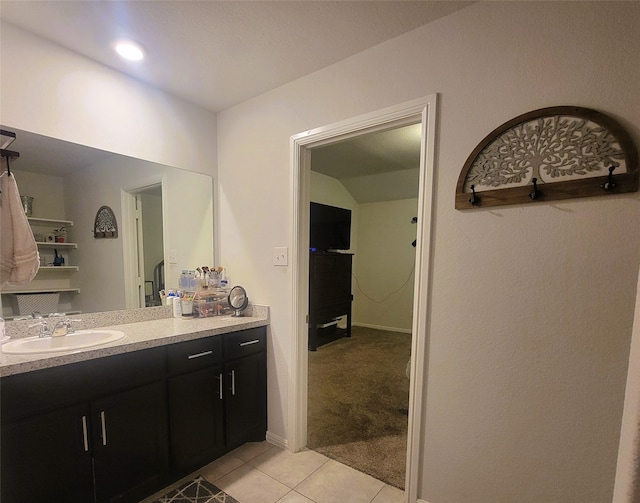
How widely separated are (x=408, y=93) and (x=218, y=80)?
120 centimetres

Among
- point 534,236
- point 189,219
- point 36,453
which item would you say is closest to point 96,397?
point 36,453

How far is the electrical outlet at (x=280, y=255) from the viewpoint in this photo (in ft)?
6.53

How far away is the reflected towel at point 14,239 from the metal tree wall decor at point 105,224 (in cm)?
31

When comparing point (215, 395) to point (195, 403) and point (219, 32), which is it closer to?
point (195, 403)

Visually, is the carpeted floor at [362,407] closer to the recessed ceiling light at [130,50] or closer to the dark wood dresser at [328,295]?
the dark wood dresser at [328,295]

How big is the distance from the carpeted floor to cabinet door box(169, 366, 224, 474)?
681 millimetres

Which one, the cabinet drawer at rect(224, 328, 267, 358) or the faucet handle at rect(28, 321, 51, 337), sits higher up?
the faucet handle at rect(28, 321, 51, 337)

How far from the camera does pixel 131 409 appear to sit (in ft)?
4.81

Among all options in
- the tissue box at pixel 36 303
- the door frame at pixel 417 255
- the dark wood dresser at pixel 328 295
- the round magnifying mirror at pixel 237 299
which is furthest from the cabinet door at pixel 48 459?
the dark wood dresser at pixel 328 295

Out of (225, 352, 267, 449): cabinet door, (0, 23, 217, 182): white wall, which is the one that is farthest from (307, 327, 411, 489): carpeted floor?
(0, 23, 217, 182): white wall

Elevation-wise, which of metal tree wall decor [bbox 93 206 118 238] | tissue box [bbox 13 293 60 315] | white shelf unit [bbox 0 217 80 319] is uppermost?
metal tree wall decor [bbox 93 206 118 238]

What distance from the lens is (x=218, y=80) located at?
1.91 metres

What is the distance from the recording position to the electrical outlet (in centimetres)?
199

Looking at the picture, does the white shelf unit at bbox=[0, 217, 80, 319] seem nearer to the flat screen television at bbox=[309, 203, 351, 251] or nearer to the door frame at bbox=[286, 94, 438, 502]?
the door frame at bbox=[286, 94, 438, 502]
